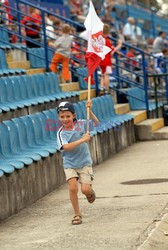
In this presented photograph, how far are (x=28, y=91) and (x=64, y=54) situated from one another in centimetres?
318

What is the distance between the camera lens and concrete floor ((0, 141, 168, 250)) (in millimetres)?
7992

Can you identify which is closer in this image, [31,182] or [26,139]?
[31,182]

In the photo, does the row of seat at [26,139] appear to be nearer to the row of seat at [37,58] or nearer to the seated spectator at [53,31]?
the row of seat at [37,58]

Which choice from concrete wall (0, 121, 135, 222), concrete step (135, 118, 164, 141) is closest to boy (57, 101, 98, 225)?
concrete wall (0, 121, 135, 222)

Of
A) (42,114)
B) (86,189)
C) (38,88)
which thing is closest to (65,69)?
(38,88)

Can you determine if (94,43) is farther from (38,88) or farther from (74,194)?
(38,88)

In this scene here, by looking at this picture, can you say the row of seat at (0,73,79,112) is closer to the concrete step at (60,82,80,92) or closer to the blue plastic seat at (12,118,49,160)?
the concrete step at (60,82,80,92)

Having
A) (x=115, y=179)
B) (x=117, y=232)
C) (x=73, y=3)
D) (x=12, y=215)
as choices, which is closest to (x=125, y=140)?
(x=115, y=179)

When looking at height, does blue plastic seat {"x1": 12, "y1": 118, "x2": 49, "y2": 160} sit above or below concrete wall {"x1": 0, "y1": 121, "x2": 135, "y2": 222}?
above

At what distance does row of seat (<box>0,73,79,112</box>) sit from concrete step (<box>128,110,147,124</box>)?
156cm

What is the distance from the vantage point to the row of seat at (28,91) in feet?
43.3

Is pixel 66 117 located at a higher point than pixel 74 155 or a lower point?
higher

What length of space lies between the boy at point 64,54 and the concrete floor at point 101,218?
181 inches

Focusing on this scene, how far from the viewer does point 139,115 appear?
1758 centimetres
